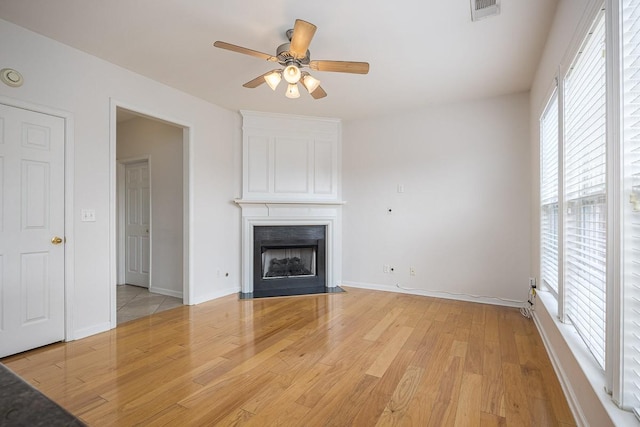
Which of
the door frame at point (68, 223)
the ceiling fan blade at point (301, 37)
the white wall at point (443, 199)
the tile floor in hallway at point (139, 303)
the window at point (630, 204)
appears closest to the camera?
the window at point (630, 204)

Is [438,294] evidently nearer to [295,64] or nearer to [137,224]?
[295,64]

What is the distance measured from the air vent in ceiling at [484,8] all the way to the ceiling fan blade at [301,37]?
3.84ft

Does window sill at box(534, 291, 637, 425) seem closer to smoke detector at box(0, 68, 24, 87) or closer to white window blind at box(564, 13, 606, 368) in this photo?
white window blind at box(564, 13, 606, 368)

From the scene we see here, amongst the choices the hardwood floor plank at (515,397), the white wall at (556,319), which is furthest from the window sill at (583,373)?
the hardwood floor plank at (515,397)

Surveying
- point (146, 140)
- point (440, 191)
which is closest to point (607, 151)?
point (440, 191)

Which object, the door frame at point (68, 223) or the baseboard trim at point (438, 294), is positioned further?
the baseboard trim at point (438, 294)

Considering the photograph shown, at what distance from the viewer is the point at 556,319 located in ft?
7.58

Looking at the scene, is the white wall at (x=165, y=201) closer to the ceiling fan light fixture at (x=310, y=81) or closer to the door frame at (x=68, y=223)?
the door frame at (x=68, y=223)

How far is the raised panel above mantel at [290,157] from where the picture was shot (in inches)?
176

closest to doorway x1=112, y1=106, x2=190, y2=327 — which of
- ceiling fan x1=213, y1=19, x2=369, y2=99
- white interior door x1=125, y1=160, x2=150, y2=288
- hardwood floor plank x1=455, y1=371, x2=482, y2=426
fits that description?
white interior door x1=125, y1=160, x2=150, y2=288

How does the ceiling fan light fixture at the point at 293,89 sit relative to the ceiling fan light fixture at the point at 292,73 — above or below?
below

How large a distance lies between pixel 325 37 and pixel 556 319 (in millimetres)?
2843

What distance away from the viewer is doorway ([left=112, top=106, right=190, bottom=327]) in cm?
414

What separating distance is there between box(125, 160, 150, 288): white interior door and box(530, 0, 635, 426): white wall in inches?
196
